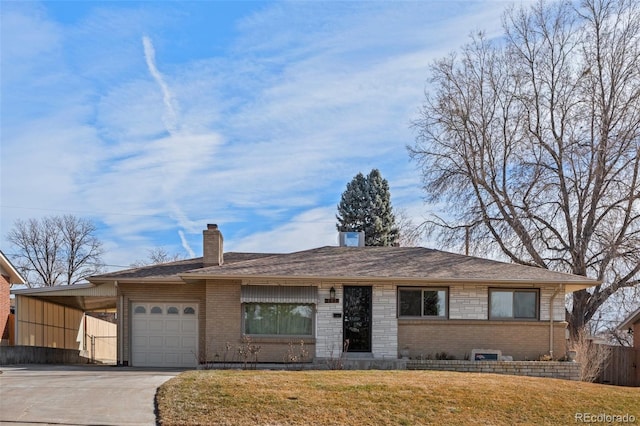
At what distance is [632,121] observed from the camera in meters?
27.6

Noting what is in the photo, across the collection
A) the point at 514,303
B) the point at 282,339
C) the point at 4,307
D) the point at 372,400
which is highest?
the point at 514,303

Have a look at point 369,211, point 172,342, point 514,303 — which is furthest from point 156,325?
point 369,211

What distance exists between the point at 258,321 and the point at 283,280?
61.1 inches

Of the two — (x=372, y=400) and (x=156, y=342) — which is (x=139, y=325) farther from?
(x=372, y=400)

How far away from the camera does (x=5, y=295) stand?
25.9 meters

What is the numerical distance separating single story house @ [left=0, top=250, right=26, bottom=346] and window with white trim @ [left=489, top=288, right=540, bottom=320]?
17.5 meters

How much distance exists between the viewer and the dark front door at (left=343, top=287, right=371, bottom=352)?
21047 mm

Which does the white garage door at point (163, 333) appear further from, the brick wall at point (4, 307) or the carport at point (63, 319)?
the brick wall at point (4, 307)

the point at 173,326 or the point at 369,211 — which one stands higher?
the point at 369,211

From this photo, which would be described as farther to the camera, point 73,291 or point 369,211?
point 369,211

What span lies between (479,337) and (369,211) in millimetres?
24421

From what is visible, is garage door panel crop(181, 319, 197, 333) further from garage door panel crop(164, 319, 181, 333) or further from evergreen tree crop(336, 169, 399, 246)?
evergreen tree crop(336, 169, 399, 246)

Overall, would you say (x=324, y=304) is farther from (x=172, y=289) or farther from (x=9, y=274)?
(x=9, y=274)

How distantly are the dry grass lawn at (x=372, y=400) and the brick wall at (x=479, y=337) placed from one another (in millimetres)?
4444
